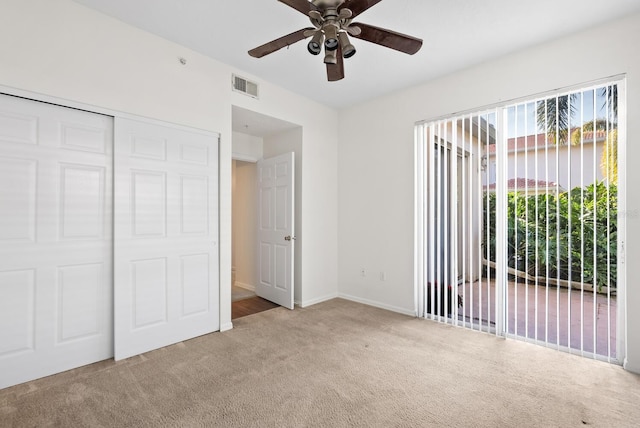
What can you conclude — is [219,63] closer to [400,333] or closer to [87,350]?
[87,350]

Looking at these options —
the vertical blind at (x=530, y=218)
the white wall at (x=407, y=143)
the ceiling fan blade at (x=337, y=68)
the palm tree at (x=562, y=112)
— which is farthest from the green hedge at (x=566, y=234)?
the ceiling fan blade at (x=337, y=68)

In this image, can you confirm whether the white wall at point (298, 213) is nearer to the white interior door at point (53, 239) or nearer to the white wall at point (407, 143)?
the white wall at point (407, 143)

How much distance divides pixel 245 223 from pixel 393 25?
362cm

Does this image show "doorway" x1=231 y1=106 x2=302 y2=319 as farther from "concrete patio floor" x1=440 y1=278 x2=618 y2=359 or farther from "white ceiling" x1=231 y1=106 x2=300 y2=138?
"concrete patio floor" x1=440 y1=278 x2=618 y2=359

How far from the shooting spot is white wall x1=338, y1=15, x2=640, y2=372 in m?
2.45

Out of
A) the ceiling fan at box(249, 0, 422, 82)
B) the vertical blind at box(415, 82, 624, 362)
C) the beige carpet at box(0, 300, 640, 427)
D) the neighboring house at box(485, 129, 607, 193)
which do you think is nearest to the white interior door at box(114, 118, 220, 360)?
the beige carpet at box(0, 300, 640, 427)

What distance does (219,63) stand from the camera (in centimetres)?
326

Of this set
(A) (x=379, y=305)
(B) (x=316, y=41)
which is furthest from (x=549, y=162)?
(A) (x=379, y=305)

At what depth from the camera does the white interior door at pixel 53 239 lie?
2166 mm

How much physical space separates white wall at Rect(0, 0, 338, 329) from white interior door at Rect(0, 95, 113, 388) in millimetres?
209

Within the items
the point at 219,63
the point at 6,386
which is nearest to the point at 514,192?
the point at 219,63

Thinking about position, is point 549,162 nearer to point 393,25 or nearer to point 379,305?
point 393,25

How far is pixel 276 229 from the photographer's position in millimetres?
4273

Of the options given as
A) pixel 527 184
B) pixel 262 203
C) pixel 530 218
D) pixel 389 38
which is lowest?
pixel 530 218
